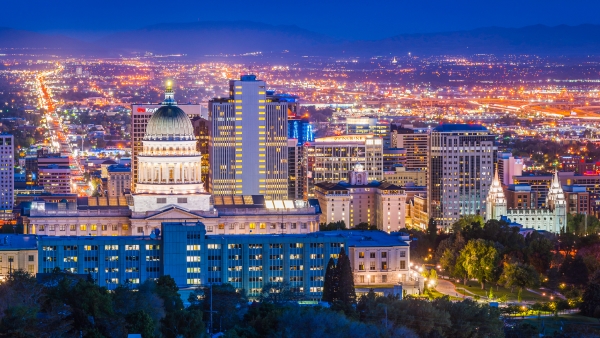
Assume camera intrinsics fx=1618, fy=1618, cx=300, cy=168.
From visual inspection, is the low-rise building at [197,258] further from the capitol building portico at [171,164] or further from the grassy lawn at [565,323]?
the capitol building portico at [171,164]

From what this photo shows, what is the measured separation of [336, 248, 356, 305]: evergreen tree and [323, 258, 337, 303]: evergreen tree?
375mm

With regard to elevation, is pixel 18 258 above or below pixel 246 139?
below

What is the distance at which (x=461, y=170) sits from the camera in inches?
7411

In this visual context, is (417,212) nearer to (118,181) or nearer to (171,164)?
(118,181)

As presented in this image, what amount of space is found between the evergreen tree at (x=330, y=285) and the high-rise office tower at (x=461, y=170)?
Result: 80.6 metres

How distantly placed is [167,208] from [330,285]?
86.1ft

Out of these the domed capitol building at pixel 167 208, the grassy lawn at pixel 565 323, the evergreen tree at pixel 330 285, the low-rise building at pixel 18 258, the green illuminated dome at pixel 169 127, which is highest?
the green illuminated dome at pixel 169 127

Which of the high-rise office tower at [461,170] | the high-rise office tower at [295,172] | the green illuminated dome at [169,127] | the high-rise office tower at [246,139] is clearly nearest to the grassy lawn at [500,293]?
the green illuminated dome at [169,127]

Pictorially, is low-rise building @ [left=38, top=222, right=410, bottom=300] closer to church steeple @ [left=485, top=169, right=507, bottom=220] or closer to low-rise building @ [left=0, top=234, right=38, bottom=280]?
low-rise building @ [left=0, top=234, right=38, bottom=280]

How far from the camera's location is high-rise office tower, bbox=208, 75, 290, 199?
166125 millimetres

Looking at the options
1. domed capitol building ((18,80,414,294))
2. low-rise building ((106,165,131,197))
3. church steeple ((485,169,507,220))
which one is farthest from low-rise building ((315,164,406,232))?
low-rise building ((106,165,131,197))

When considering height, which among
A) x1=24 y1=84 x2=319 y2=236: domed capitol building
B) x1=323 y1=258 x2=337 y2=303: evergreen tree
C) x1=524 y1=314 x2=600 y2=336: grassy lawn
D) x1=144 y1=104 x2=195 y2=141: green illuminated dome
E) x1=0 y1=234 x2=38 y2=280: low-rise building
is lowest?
x1=524 y1=314 x2=600 y2=336: grassy lawn

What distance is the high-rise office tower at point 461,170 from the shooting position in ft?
612

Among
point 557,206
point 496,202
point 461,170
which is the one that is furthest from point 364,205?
point 461,170
